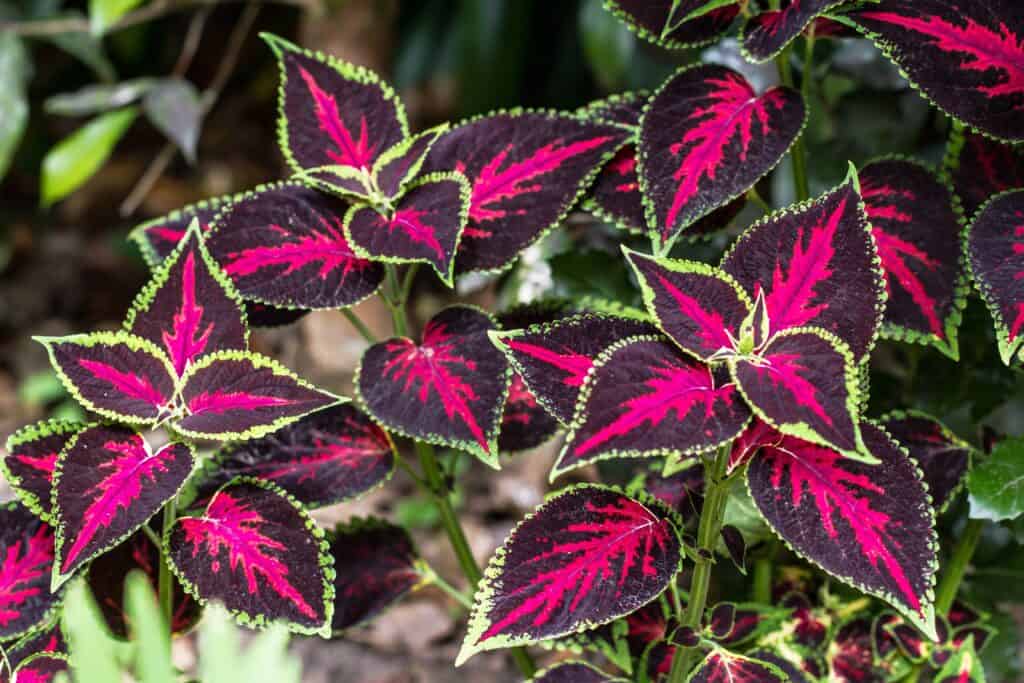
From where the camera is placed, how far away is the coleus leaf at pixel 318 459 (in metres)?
0.83

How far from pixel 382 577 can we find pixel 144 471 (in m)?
0.28

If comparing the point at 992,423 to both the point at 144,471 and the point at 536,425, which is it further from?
the point at 144,471

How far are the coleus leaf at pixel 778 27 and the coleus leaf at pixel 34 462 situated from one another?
0.55 meters

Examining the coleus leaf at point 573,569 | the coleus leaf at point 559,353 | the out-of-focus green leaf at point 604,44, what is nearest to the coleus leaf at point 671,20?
the coleus leaf at point 559,353

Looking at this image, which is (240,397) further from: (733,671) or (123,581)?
(733,671)

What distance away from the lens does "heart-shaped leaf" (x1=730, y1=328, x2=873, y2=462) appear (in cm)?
60

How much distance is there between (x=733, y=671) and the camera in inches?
28.4

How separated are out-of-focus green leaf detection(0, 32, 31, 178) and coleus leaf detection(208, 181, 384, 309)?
104cm

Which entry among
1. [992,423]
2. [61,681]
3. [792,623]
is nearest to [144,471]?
[61,681]

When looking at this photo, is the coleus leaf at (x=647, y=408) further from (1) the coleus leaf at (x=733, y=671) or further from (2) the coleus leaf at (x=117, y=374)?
(2) the coleus leaf at (x=117, y=374)

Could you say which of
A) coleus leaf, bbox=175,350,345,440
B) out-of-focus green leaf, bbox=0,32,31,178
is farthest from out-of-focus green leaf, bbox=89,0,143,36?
coleus leaf, bbox=175,350,345,440

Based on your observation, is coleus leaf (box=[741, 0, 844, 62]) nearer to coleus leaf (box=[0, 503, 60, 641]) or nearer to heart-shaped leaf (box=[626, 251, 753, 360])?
heart-shaped leaf (box=[626, 251, 753, 360])

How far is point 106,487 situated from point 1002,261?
62 centimetres

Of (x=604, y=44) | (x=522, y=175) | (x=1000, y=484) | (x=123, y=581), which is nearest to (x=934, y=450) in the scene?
(x=1000, y=484)
